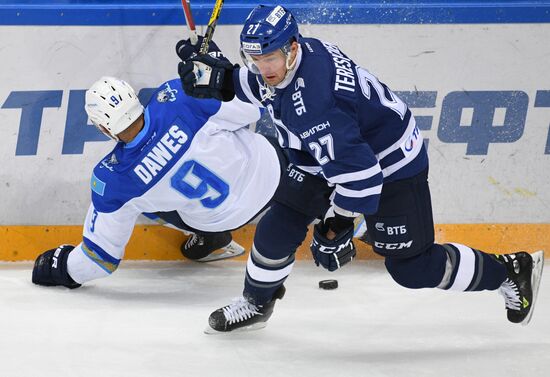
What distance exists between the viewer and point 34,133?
167 inches

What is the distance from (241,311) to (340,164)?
2.84 ft

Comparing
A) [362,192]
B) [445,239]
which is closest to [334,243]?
[362,192]

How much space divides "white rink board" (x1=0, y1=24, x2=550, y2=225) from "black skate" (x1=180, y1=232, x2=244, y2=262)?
1.58 feet

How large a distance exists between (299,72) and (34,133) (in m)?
1.76

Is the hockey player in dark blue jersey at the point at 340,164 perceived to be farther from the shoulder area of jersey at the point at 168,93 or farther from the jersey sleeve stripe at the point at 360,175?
the shoulder area of jersey at the point at 168,93

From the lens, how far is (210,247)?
14.0 feet

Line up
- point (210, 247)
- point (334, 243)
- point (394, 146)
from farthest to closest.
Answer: point (210, 247) → point (394, 146) → point (334, 243)

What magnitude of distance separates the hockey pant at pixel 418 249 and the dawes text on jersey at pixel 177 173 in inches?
34.7

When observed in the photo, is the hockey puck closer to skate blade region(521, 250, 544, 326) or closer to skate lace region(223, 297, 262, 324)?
skate lace region(223, 297, 262, 324)

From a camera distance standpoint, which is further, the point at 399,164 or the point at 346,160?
the point at 399,164

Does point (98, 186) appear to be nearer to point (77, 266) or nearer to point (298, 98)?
point (77, 266)

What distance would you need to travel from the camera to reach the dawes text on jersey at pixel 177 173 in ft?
12.5

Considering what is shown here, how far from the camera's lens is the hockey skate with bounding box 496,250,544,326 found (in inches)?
133

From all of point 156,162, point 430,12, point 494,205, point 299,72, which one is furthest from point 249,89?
point 494,205
